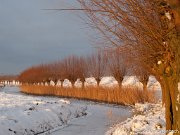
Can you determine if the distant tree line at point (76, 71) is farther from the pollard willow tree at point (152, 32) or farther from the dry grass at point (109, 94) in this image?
the pollard willow tree at point (152, 32)

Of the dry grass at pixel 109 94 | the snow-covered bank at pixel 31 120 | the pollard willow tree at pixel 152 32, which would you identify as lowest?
the snow-covered bank at pixel 31 120

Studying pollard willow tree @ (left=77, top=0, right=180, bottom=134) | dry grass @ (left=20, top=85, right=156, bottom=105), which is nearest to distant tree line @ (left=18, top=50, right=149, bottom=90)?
dry grass @ (left=20, top=85, right=156, bottom=105)

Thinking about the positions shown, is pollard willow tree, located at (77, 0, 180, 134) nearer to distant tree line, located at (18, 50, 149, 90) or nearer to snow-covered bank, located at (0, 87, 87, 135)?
snow-covered bank, located at (0, 87, 87, 135)

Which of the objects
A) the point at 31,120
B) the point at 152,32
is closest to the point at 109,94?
the point at 31,120

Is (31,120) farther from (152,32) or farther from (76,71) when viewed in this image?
(76,71)

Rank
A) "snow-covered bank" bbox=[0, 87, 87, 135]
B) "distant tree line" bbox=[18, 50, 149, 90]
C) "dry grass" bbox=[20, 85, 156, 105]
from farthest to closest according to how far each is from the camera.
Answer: "distant tree line" bbox=[18, 50, 149, 90] → "dry grass" bbox=[20, 85, 156, 105] → "snow-covered bank" bbox=[0, 87, 87, 135]

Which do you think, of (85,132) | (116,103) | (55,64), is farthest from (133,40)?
(55,64)

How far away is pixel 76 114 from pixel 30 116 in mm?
5458

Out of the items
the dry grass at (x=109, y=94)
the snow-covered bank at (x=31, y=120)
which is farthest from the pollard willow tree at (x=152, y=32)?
the dry grass at (x=109, y=94)

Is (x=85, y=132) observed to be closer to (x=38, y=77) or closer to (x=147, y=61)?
(x=147, y=61)

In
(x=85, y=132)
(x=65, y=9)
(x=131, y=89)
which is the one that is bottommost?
(x=85, y=132)

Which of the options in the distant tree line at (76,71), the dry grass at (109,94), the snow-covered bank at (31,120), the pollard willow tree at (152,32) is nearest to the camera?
the pollard willow tree at (152,32)

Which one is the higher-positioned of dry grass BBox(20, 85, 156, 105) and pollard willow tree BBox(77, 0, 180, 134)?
pollard willow tree BBox(77, 0, 180, 134)

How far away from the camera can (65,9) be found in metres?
5.92
